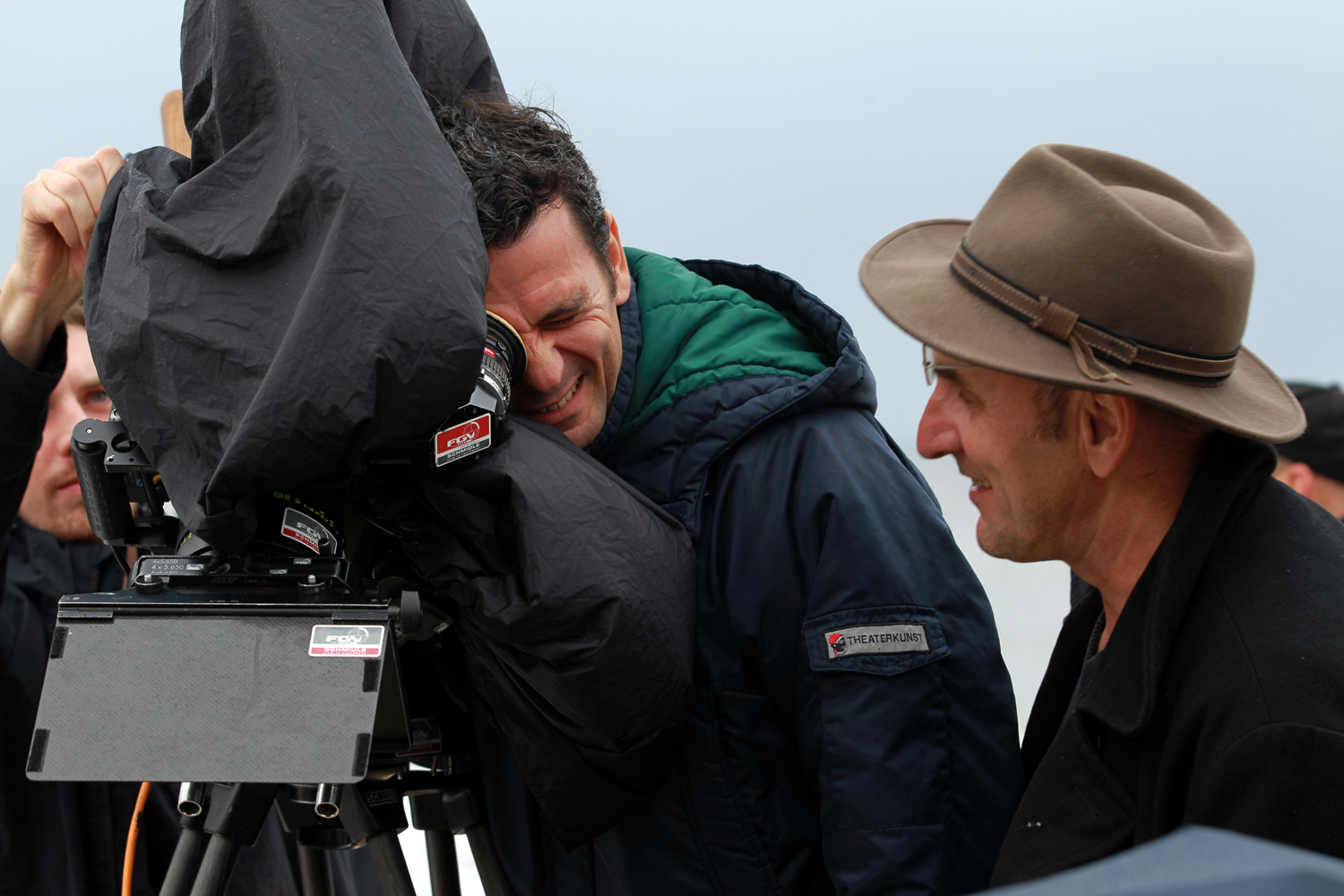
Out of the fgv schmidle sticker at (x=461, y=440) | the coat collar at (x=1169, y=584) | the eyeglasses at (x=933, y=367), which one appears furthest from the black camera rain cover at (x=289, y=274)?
the coat collar at (x=1169, y=584)

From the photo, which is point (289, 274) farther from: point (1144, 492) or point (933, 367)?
point (1144, 492)

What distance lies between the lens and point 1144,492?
93 cm

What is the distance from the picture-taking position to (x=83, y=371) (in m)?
1.61

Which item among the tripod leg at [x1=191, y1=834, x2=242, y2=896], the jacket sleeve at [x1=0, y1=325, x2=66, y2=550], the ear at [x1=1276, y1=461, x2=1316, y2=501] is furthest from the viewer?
the ear at [x1=1276, y1=461, x2=1316, y2=501]

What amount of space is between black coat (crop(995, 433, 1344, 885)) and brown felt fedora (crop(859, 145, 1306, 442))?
0.08 meters

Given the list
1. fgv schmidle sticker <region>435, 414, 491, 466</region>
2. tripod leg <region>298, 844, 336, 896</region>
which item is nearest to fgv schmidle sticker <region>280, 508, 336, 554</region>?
fgv schmidle sticker <region>435, 414, 491, 466</region>

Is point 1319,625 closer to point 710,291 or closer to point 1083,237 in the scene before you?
point 1083,237

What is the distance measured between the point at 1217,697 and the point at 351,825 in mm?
796

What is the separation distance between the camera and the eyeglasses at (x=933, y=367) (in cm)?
100

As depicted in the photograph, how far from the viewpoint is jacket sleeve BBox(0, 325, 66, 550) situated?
1.20 metres

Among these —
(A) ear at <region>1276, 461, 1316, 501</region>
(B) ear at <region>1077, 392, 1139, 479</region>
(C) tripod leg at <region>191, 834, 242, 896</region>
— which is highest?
(B) ear at <region>1077, 392, 1139, 479</region>

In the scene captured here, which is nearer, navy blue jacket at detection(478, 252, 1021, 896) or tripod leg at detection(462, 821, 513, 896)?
navy blue jacket at detection(478, 252, 1021, 896)

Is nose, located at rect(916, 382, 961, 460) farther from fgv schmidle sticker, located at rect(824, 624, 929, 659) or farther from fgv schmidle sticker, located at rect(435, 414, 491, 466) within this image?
fgv schmidle sticker, located at rect(435, 414, 491, 466)

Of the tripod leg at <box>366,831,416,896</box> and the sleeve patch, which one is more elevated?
the sleeve patch
